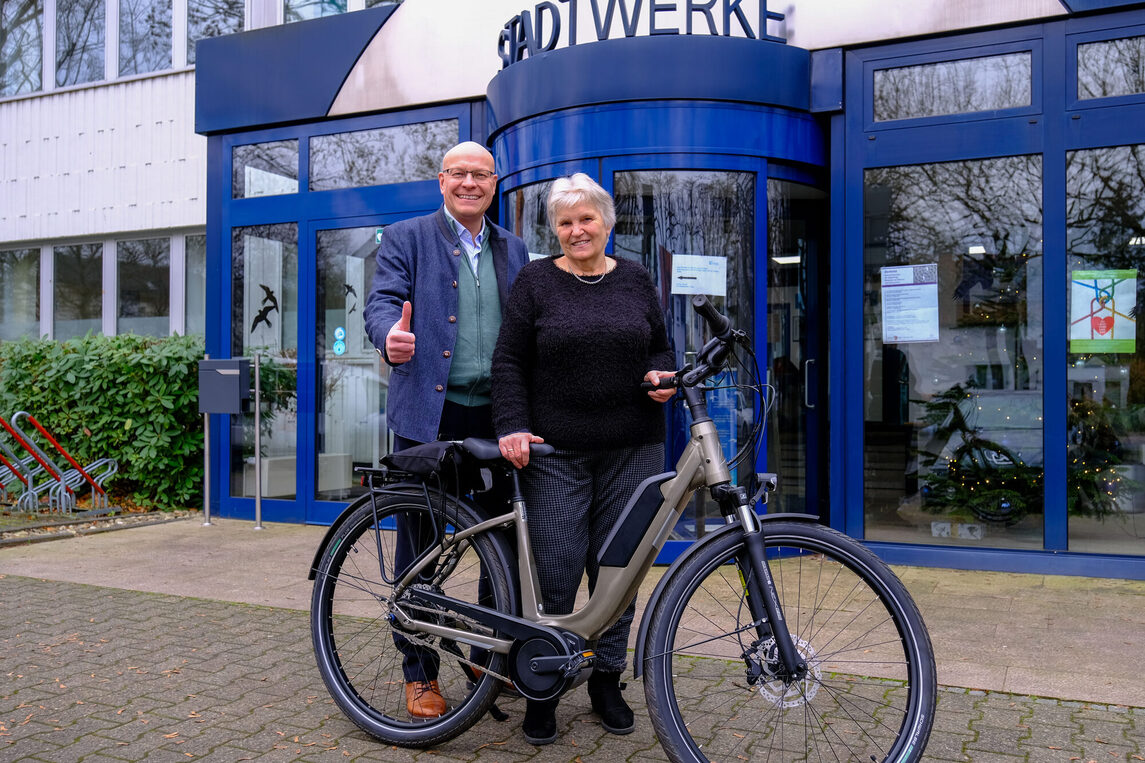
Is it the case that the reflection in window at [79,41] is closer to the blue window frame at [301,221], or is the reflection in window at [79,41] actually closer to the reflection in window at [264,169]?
the blue window frame at [301,221]

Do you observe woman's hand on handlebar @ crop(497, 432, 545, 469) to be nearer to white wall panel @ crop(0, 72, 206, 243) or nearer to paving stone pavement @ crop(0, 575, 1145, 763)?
paving stone pavement @ crop(0, 575, 1145, 763)

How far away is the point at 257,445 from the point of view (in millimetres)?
7648

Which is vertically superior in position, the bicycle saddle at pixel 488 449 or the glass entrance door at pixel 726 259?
the glass entrance door at pixel 726 259

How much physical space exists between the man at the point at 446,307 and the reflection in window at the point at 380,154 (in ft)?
13.0

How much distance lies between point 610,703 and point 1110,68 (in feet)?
15.2

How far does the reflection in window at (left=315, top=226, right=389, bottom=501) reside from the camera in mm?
7684

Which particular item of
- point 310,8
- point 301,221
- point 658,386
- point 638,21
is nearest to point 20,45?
point 310,8

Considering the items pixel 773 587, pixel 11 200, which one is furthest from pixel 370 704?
pixel 11 200

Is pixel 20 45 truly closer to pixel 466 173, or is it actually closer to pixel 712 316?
pixel 466 173

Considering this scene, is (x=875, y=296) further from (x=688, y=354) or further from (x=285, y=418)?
(x=285, y=418)

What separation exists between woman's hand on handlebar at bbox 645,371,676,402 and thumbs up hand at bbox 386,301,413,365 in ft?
2.40

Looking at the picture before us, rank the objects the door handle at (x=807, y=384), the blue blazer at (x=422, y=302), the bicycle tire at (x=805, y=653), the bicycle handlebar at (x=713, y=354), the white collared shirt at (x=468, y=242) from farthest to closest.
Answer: the door handle at (x=807, y=384) < the white collared shirt at (x=468, y=242) < the blue blazer at (x=422, y=302) < the bicycle handlebar at (x=713, y=354) < the bicycle tire at (x=805, y=653)

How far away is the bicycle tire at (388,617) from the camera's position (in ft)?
10.1

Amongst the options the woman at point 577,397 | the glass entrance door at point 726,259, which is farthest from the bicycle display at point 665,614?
the glass entrance door at point 726,259
